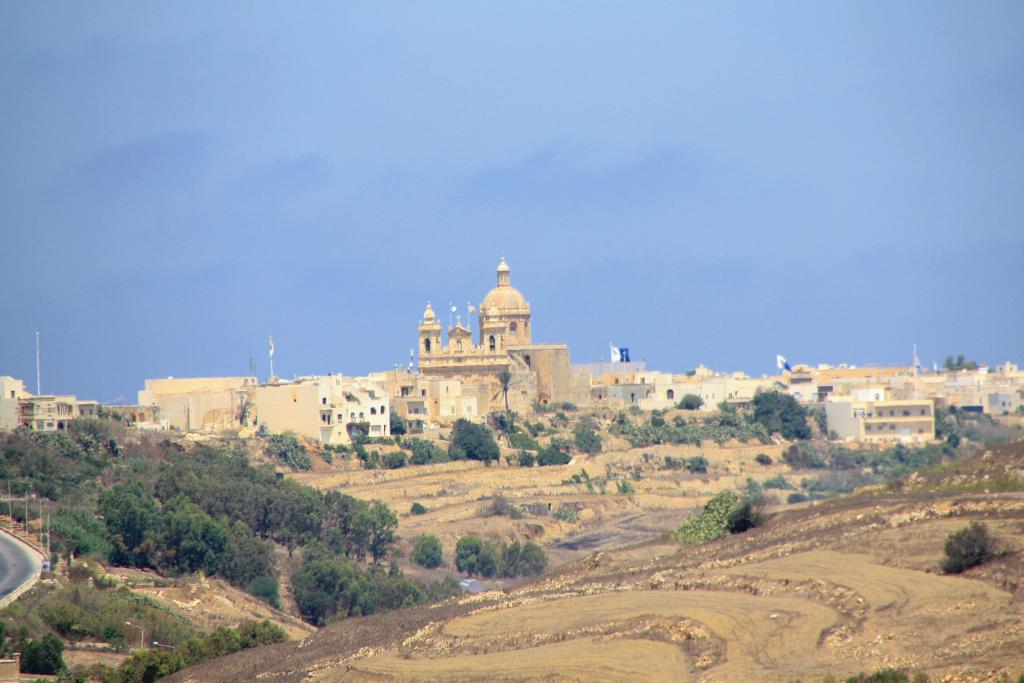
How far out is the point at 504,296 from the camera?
305 ft

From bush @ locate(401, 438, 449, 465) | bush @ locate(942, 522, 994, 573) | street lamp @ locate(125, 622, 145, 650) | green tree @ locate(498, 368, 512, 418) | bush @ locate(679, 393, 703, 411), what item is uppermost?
green tree @ locate(498, 368, 512, 418)

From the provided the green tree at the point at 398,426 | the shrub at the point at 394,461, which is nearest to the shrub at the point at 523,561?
the shrub at the point at 394,461

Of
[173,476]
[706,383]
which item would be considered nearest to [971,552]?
[173,476]

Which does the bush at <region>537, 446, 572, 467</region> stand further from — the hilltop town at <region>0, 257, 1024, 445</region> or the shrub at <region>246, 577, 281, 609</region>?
the shrub at <region>246, 577, 281, 609</region>

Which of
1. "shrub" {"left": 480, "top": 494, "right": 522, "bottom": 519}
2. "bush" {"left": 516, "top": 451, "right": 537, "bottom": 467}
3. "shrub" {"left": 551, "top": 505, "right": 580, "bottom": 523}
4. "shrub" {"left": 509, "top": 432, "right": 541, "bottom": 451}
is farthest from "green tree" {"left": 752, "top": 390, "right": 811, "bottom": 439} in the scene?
"shrub" {"left": 480, "top": 494, "right": 522, "bottom": 519}

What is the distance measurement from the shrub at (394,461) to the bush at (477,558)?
1244 centimetres

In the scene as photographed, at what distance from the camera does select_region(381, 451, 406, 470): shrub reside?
69.6m

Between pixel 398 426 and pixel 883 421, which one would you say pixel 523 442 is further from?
pixel 883 421

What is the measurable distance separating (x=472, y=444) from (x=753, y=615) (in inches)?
1824

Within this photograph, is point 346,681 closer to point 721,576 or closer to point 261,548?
point 721,576

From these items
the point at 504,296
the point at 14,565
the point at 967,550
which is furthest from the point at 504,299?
the point at 967,550

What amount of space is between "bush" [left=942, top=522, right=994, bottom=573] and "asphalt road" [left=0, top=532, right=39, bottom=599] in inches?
779

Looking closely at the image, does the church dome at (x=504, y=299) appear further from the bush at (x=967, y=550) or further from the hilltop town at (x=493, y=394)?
the bush at (x=967, y=550)

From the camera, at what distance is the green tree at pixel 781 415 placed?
3433 inches
